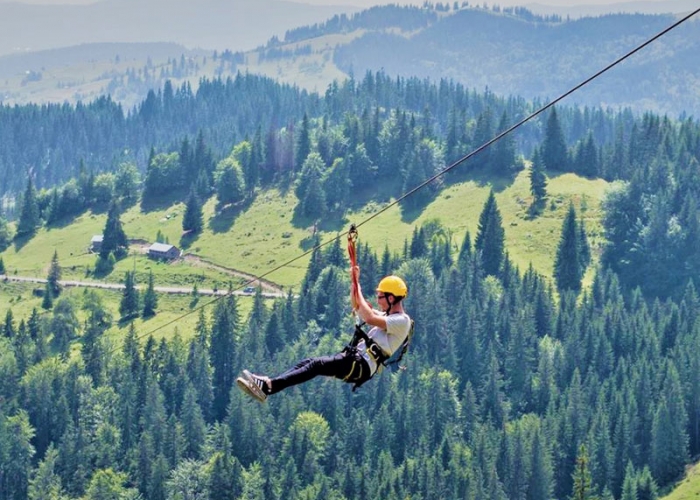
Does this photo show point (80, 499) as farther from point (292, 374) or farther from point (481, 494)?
point (292, 374)

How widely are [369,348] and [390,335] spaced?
1.84 feet

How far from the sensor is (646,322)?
7352 inches

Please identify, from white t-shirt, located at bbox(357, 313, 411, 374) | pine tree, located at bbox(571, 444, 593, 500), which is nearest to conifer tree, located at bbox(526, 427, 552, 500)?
pine tree, located at bbox(571, 444, 593, 500)

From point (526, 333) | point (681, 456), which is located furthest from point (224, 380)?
point (681, 456)

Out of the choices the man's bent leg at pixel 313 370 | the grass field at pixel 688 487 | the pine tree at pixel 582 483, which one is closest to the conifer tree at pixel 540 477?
the pine tree at pixel 582 483

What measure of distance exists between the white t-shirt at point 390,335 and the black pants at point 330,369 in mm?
172

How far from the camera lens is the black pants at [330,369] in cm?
2962

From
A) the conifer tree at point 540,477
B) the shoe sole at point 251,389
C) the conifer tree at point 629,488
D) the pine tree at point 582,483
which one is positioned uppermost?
the shoe sole at point 251,389

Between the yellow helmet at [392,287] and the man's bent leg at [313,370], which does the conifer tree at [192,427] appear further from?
the yellow helmet at [392,287]

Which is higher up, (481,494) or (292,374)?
(292,374)

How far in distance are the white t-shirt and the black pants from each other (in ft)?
0.56

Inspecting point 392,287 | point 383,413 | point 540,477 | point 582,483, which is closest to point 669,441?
point 540,477

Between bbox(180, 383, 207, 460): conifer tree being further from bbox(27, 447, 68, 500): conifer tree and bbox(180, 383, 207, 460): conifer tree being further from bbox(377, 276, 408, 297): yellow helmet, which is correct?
bbox(377, 276, 408, 297): yellow helmet

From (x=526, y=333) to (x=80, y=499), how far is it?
224 feet
